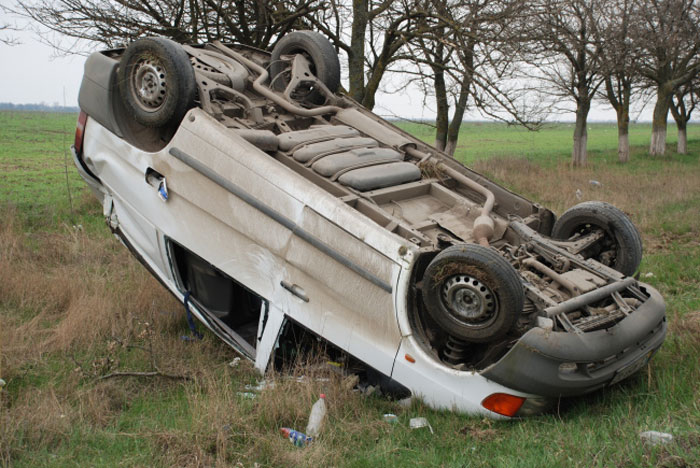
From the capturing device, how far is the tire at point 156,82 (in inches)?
171

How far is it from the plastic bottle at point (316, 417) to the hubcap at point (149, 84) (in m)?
2.29

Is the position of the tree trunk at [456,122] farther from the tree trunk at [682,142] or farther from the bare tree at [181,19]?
the tree trunk at [682,142]

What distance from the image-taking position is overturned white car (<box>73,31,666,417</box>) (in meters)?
3.44

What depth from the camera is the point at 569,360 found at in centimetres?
331

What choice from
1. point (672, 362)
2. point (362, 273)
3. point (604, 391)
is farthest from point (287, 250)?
point (672, 362)

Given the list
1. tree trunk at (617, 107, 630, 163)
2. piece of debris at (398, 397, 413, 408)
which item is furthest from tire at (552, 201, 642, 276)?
tree trunk at (617, 107, 630, 163)

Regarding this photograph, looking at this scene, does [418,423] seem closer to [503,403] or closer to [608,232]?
[503,403]

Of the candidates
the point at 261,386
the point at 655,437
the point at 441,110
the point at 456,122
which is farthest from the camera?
the point at 456,122

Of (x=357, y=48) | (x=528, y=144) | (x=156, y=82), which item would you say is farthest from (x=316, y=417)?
(x=528, y=144)

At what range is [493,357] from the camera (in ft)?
11.9

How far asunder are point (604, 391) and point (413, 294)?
1.31 metres

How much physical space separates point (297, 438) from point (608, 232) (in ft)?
8.37

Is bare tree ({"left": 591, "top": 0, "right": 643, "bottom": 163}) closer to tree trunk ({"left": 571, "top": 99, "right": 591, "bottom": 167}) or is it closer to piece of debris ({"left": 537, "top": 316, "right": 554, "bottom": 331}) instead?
tree trunk ({"left": 571, "top": 99, "right": 591, "bottom": 167})

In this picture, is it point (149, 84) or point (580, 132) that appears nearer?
point (149, 84)
